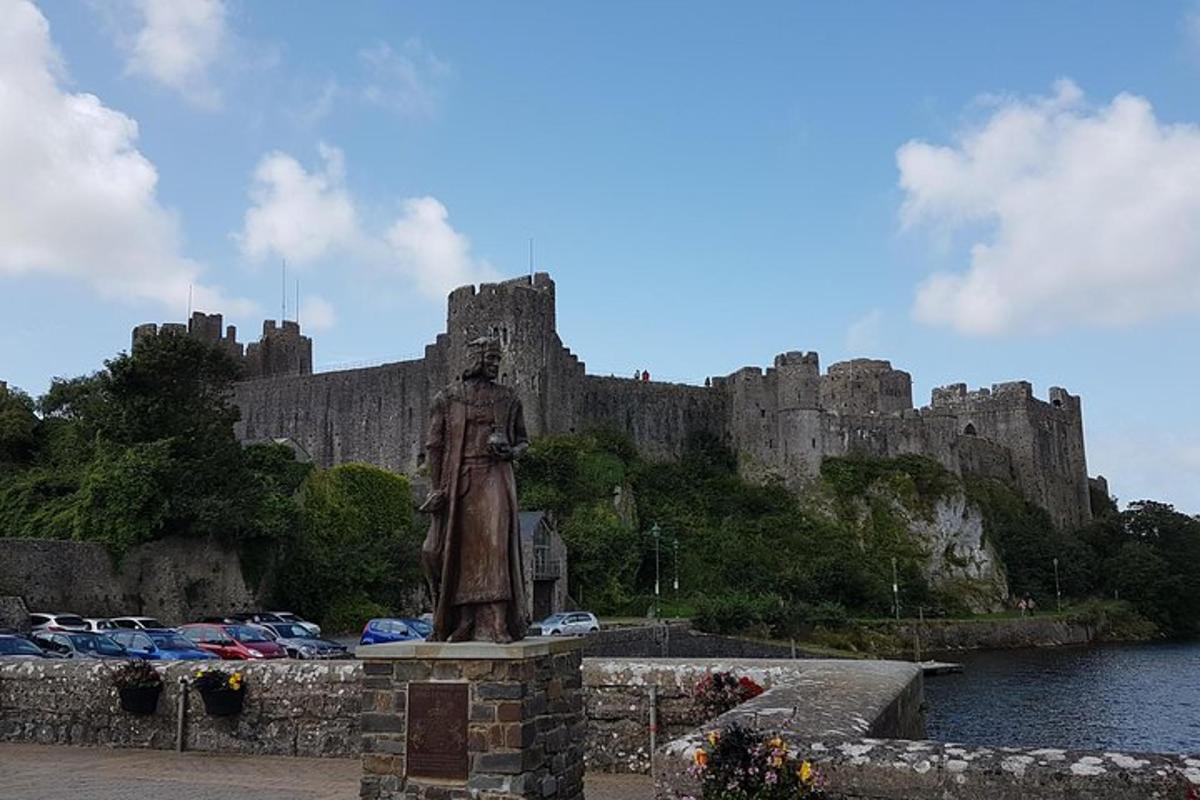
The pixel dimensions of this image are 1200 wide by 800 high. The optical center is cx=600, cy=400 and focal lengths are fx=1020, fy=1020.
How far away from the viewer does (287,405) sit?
68.2 metres

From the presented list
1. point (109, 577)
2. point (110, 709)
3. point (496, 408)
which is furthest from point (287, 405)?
point (496, 408)

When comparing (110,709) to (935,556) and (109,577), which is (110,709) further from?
(935,556)

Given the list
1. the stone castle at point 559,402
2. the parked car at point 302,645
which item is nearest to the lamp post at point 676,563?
the stone castle at point 559,402

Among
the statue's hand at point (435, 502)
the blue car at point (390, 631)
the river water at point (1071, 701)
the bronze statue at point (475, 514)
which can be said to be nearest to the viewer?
the bronze statue at point (475, 514)

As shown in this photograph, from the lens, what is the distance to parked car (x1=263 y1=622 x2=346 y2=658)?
25172mm

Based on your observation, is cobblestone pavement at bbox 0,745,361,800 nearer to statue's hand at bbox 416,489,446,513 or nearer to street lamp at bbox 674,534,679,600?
statue's hand at bbox 416,489,446,513

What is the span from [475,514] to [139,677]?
5743 millimetres

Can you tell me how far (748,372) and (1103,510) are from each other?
44959 mm

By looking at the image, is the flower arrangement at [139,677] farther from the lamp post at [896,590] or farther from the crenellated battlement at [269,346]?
the crenellated battlement at [269,346]

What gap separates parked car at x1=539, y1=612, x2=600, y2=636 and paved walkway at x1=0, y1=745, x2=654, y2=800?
77.0ft

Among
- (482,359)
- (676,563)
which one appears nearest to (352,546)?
(676,563)

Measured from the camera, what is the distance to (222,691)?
10852mm

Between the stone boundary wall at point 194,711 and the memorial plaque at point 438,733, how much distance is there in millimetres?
3310

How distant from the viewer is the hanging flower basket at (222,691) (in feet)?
35.7
